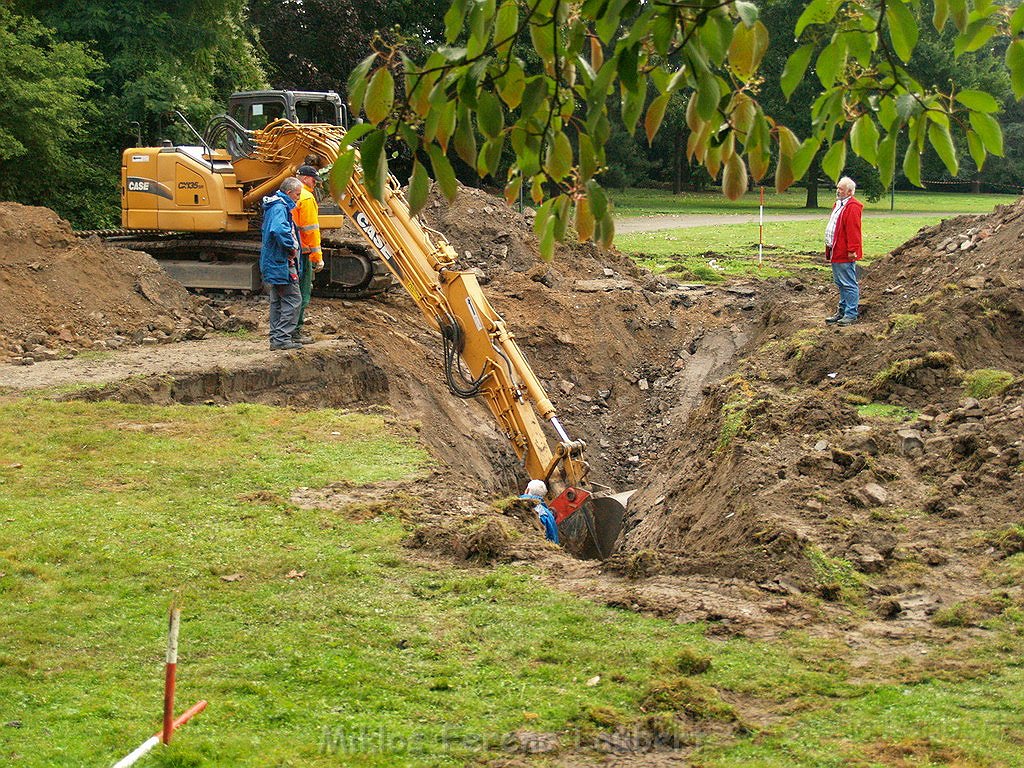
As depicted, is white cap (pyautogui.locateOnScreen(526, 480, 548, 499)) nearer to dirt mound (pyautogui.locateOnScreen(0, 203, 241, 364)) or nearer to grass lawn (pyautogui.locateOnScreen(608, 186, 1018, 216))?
dirt mound (pyautogui.locateOnScreen(0, 203, 241, 364))

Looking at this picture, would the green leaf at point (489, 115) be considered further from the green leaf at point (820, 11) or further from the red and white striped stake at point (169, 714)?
the red and white striped stake at point (169, 714)

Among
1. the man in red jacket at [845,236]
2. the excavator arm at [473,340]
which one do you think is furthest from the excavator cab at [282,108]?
the man in red jacket at [845,236]

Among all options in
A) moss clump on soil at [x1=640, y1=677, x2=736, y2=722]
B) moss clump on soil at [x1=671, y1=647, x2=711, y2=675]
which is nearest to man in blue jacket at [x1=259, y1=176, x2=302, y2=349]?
moss clump on soil at [x1=671, y1=647, x2=711, y2=675]

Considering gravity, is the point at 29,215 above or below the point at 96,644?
above

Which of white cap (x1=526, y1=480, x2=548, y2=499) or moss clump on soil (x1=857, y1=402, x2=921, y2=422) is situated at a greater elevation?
moss clump on soil (x1=857, y1=402, x2=921, y2=422)

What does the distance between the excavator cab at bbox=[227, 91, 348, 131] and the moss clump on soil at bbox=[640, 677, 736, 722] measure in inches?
567

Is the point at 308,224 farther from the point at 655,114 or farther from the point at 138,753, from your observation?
the point at 655,114

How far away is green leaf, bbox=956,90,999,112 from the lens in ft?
11.8

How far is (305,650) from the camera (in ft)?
20.2

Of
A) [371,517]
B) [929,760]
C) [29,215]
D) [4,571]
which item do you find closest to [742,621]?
[929,760]

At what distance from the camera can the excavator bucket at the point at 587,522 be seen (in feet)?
34.4

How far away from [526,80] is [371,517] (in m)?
5.29

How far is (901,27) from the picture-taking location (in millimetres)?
3734

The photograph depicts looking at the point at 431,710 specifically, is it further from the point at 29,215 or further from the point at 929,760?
the point at 29,215
